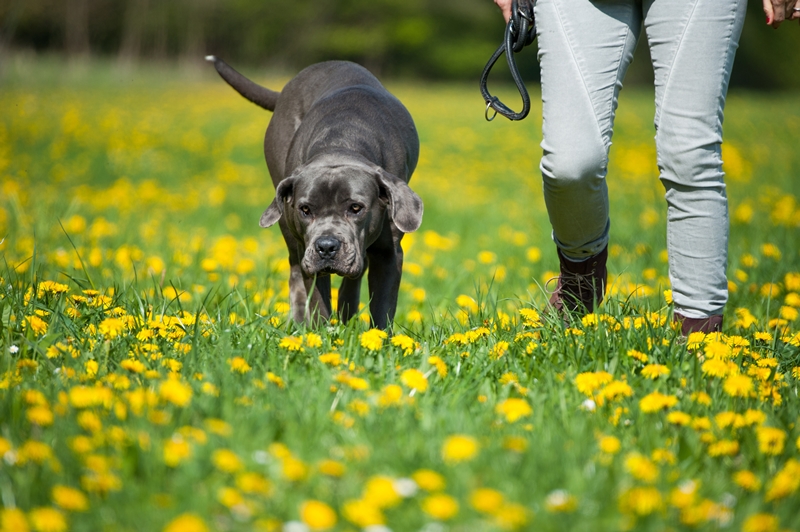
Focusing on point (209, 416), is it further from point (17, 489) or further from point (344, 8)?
point (344, 8)

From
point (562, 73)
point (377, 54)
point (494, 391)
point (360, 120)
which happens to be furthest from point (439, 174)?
point (377, 54)

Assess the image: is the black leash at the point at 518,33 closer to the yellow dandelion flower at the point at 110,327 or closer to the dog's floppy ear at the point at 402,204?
the dog's floppy ear at the point at 402,204

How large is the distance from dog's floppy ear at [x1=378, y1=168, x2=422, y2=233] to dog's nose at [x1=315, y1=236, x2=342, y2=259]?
290 mm

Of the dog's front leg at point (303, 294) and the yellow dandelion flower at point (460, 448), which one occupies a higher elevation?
the yellow dandelion flower at point (460, 448)

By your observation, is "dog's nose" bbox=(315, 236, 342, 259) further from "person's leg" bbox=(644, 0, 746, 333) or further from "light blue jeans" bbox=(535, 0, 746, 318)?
"person's leg" bbox=(644, 0, 746, 333)

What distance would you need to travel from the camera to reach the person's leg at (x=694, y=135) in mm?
2764

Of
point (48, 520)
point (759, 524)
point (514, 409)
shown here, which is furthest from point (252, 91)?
point (759, 524)

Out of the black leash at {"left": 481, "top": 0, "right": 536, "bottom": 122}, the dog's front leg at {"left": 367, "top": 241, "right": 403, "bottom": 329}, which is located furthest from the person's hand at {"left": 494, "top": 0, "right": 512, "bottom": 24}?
the dog's front leg at {"left": 367, "top": 241, "right": 403, "bottom": 329}

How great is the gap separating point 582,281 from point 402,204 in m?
0.85

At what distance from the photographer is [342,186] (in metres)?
3.38

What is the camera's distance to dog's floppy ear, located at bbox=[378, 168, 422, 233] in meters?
3.37

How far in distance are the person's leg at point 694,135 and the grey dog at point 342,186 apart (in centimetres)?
107

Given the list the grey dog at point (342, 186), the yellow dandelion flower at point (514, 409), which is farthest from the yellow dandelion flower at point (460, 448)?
the grey dog at point (342, 186)

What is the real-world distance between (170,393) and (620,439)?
1.15 meters
